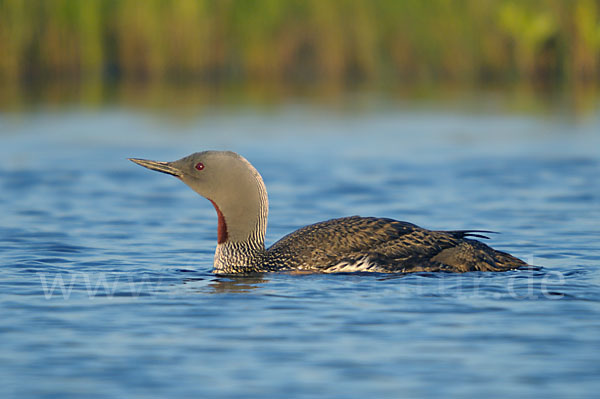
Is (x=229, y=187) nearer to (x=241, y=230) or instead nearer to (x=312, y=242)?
(x=241, y=230)

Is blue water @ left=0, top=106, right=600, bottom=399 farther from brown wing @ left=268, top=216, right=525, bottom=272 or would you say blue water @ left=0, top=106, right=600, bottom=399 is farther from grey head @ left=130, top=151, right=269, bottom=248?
grey head @ left=130, top=151, right=269, bottom=248

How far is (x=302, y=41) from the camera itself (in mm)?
23234

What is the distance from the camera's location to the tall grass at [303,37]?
872 inches

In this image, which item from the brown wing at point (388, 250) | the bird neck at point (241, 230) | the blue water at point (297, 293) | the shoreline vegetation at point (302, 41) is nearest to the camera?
the blue water at point (297, 293)

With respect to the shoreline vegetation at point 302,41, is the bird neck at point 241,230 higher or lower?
lower

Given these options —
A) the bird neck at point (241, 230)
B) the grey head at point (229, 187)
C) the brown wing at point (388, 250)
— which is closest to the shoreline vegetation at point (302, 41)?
the grey head at point (229, 187)

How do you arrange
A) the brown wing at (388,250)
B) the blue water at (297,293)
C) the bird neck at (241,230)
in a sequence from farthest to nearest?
the bird neck at (241,230) → the brown wing at (388,250) → the blue water at (297,293)

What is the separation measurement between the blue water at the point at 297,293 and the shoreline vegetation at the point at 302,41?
29.1 ft

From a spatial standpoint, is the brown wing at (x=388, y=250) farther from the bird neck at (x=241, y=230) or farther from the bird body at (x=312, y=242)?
the bird neck at (x=241, y=230)

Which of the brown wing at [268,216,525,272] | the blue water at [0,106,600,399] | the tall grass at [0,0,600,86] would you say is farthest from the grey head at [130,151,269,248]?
the tall grass at [0,0,600,86]

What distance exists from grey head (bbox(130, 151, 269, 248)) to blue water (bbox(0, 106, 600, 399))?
0.37 metres

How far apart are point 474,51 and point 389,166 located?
1165 cm

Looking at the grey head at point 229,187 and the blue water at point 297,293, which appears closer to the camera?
the blue water at point 297,293

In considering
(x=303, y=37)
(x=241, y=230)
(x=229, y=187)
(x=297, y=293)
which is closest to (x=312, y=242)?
(x=241, y=230)
